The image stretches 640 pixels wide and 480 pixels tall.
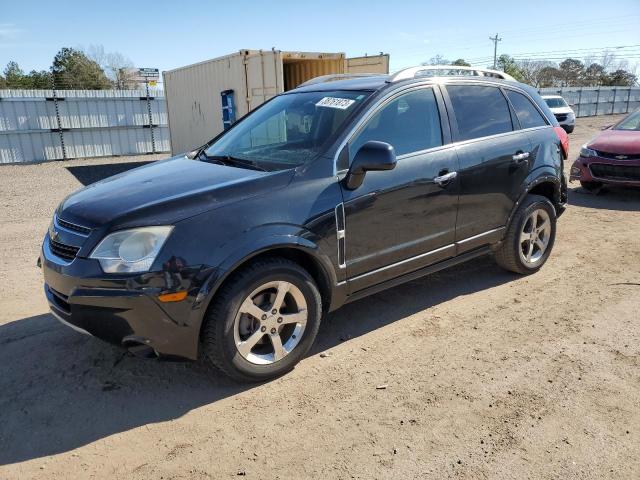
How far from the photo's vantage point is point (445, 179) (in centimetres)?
397

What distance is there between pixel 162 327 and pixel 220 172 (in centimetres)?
117

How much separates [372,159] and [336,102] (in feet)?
2.57

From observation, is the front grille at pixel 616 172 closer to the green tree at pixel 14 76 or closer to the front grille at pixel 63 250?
the front grille at pixel 63 250

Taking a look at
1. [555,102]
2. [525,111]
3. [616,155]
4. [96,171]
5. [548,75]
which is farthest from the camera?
[548,75]

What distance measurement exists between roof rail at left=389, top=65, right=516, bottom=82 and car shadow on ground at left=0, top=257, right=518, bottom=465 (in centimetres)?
193

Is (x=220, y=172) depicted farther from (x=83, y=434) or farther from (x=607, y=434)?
(x=607, y=434)

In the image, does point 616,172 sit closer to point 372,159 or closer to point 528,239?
point 528,239

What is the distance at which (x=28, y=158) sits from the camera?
53.7 ft

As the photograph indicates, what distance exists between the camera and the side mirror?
3.27 m

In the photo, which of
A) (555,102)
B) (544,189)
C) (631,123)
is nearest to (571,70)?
(555,102)

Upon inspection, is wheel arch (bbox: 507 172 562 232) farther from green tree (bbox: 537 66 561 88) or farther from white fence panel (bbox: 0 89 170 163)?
green tree (bbox: 537 66 561 88)

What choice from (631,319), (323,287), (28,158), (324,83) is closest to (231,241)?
(323,287)

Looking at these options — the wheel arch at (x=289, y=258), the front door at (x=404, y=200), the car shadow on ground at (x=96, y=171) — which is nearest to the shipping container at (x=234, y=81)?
the car shadow on ground at (x=96, y=171)

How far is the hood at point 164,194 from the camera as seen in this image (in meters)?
2.88
